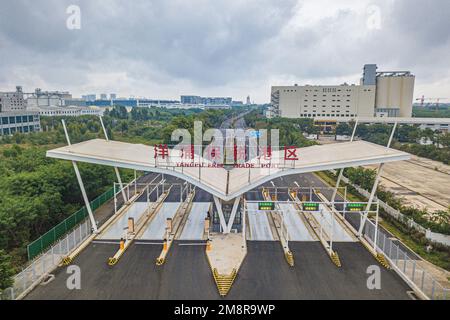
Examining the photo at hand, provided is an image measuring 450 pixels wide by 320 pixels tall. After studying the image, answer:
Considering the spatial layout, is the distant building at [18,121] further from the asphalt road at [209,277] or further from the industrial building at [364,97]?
the industrial building at [364,97]

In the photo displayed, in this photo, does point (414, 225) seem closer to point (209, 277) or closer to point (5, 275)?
point (209, 277)

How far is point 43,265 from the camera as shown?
43.3 ft

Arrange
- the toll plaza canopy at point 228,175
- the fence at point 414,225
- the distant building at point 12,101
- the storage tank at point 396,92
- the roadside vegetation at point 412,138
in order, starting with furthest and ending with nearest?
the distant building at point 12,101 → the storage tank at point 396,92 → the roadside vegetation at point 412,138 → the fence at point 414,225 → the toll plaza canopy at point 228,175

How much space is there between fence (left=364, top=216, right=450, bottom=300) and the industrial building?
202 ft

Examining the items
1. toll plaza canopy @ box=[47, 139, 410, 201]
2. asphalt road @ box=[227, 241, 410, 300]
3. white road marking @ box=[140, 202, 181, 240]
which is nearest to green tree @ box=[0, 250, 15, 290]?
toll plaza canopy @ box=[47, 139, 410, 201]

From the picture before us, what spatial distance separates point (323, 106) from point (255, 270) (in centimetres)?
7178

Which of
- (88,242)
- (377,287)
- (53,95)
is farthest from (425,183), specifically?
(53,95)

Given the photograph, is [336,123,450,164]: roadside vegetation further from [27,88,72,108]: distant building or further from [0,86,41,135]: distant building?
[27,88,72,108]: distant building

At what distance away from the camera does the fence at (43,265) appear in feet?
38.2

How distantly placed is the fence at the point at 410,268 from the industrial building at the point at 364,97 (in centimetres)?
6171

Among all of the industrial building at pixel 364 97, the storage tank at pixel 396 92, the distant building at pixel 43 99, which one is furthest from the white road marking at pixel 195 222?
the distant building at pixel 43 99

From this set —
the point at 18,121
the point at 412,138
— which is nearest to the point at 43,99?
the point at 18,121

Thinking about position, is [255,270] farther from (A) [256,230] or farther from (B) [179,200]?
(B) [179,200]

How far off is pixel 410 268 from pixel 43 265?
571 inches
